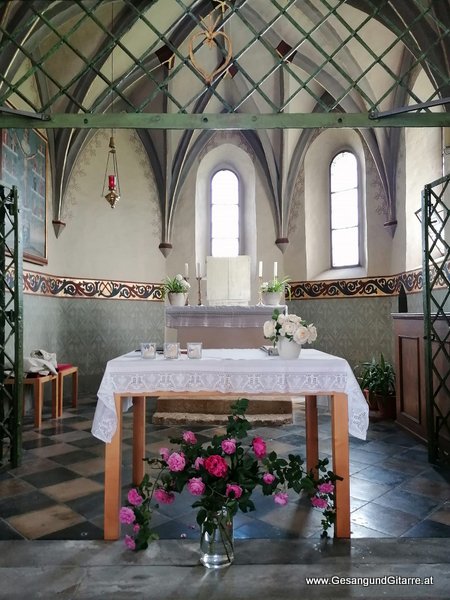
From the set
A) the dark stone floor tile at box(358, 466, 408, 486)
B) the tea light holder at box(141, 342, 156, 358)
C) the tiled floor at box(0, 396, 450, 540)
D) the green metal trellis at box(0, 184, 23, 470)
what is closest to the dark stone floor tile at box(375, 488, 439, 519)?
the tiled floor at box(0, 396, 450, 540)

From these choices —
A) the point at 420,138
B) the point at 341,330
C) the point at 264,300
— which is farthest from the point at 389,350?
the point at 420,138

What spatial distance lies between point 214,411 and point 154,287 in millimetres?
4007

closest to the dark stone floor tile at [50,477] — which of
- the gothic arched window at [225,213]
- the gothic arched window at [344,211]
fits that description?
the gothic arched window at [225,213]

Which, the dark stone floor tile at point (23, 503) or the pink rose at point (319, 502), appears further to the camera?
the dark stone floor tile at point (23, 503)

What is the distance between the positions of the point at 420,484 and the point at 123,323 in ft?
21.4

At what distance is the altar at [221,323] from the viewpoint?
264 inches

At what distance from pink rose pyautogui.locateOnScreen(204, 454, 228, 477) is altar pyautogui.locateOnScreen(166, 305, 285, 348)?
423 centimetres

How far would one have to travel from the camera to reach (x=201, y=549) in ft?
8.43

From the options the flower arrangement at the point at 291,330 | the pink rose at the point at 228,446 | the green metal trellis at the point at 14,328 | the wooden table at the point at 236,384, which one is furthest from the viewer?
the green metal trellis at the point at 14,328

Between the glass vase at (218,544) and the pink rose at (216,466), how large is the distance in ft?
0.70

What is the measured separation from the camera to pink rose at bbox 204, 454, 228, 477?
8.08 feet

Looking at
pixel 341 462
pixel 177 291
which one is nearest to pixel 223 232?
pixel 177 291

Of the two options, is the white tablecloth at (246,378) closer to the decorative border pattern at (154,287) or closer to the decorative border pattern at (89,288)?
the decorative border pattern at (154,287)

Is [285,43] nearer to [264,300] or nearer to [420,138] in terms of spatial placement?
[420,138]
